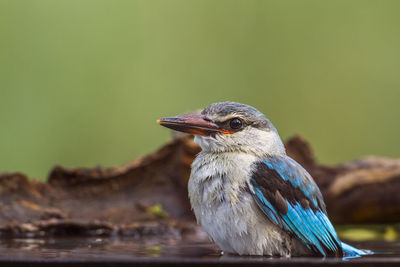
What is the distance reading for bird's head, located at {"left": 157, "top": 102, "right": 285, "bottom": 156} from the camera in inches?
136

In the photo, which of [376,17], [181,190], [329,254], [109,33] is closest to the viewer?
[329,254]

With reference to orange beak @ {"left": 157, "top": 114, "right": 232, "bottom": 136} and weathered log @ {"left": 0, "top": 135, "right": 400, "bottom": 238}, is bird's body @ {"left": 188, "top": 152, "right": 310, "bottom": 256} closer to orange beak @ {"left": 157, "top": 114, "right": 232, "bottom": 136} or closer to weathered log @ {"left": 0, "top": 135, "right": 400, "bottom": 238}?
orange beak @ {"left": 157, "top": 114, "right": 232, "bottom": 136}

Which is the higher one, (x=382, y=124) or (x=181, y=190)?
(x=382, y=124)

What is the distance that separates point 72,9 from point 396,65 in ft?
16.9

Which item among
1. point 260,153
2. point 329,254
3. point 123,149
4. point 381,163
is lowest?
point 329,254

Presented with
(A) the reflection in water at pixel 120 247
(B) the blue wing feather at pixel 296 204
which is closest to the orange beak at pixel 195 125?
(B) the blue wing feather at pixel 296 204

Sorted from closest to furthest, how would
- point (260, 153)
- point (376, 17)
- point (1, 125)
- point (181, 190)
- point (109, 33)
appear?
1. point (260, 153)
2. point (181, 190)
3. point (1, 125)
4. point (109, 33)
5. point (376, 17)

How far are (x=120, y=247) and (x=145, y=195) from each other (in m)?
1.75

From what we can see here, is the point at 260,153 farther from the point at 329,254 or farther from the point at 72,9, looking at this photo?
the point at 72,9

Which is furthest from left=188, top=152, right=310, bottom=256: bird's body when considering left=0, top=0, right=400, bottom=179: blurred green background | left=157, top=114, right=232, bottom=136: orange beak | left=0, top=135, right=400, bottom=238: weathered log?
left=0, top=0, right=400, bottom=179: blurred green background

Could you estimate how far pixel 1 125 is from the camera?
8367 mm

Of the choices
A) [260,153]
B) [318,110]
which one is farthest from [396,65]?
[260,153]

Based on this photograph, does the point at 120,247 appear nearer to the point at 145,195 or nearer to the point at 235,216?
the point at 235,216

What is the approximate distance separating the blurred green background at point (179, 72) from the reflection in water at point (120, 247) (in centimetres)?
474
